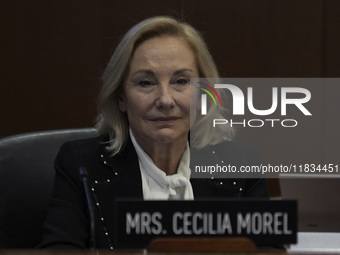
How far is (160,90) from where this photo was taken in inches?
71.8

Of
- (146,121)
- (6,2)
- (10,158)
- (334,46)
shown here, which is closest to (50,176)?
(10,158)

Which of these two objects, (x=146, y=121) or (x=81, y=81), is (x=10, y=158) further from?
(x=81, y=81)

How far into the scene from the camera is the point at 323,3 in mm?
3605

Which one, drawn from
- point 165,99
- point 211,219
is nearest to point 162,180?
point 165,99

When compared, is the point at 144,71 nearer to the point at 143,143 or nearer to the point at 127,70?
the point at 127,70

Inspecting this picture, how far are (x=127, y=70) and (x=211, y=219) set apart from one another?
0.89m

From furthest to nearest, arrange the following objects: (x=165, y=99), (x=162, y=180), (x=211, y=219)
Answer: (x=162, y=180), (x=165, y=99), (x=211, y=219)

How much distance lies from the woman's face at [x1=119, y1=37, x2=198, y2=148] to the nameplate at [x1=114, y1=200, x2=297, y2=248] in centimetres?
67

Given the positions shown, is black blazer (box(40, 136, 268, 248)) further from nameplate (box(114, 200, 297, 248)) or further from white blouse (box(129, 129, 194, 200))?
nameplate (box(114, 200, 297, 248))

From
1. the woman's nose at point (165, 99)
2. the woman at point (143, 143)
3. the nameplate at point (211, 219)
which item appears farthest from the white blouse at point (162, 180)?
the nameplate at point (211, 219)

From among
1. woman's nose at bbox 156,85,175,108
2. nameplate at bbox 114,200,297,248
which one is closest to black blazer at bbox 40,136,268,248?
woman's nose at bbox 156,85,175,108

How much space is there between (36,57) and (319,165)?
5.87 ft

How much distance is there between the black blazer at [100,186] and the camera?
1.75 m

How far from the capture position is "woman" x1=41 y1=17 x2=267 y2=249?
71.2 inches
